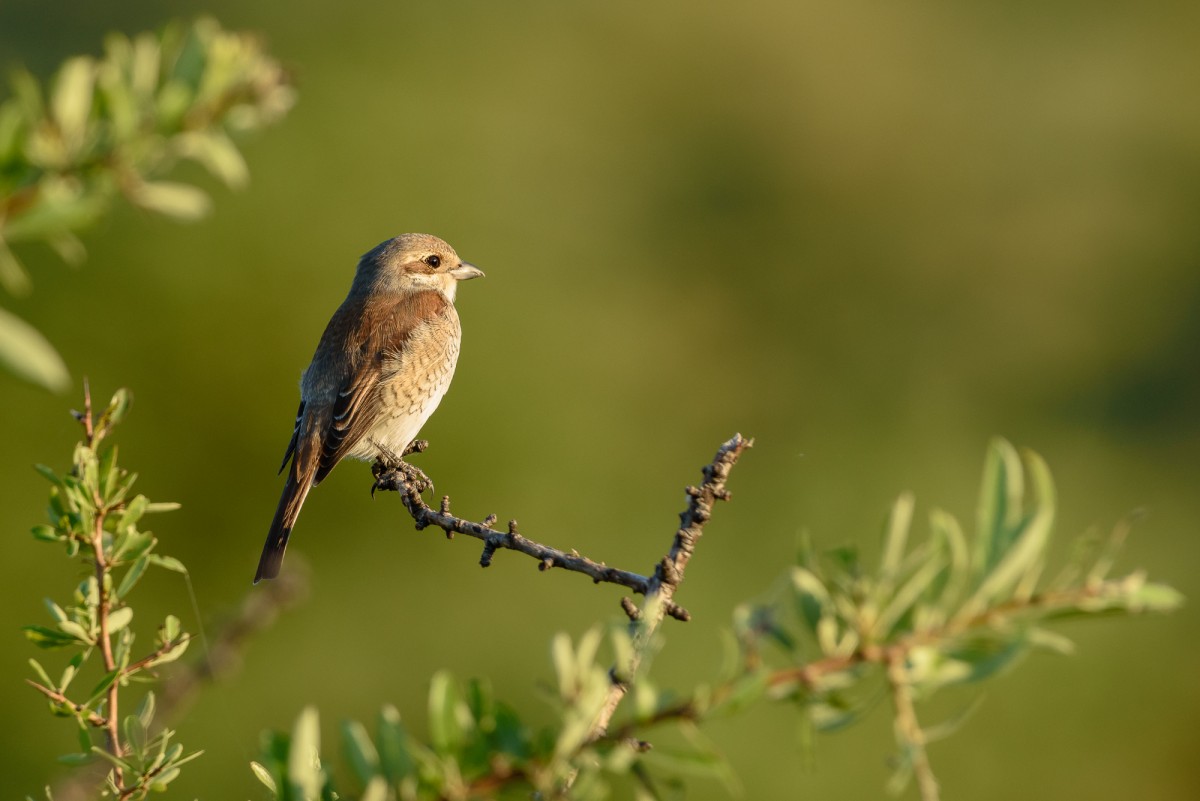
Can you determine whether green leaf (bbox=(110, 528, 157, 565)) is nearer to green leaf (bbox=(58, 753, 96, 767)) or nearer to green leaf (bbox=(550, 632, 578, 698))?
green leaf (bbox=(58, 753, 96, 767))

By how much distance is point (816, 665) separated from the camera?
1067mm

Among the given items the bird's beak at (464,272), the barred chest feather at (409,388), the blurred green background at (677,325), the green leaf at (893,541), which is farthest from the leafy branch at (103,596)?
the blurred green background at (677,325)

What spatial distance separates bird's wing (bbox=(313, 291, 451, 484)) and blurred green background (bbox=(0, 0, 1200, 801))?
10.5 ft

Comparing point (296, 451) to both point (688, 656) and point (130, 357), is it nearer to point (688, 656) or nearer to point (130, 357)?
point (688, 656)

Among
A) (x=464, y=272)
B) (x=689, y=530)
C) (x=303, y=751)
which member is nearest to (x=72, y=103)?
(x=303, y=751)

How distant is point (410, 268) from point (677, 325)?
Answer: 11.6 m

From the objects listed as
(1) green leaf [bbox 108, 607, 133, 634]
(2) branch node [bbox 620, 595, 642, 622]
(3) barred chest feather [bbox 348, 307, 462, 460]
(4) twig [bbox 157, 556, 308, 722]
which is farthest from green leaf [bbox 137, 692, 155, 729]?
(3) barred chest feather [bbox 348, 307, 462, 460]

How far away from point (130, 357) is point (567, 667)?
12439mm

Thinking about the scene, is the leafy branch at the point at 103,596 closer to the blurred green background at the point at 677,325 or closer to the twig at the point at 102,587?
the twig at the point at 102,587

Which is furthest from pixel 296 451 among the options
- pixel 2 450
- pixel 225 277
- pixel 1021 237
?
pixel 1021 237

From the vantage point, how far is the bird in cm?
573

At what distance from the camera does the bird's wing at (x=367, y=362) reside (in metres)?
5.75

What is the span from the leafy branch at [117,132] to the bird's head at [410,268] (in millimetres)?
5378

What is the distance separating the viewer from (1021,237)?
66.6ft
